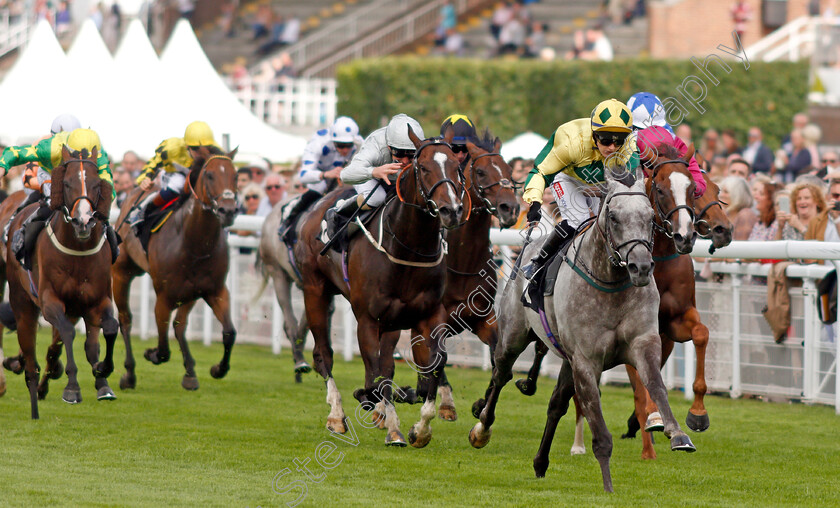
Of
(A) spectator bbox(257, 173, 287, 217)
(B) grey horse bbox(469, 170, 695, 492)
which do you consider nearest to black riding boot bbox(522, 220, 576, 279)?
(B) grey horse bbox(469, 170, 695, 492)

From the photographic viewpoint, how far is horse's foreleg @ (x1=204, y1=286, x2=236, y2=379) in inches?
407

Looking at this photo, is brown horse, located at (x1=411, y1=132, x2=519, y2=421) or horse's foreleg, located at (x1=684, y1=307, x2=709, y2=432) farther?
brown horse, located at (x1=411, y1=132, x2=519, y2=421)

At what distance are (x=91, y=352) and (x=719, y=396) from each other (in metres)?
4.87

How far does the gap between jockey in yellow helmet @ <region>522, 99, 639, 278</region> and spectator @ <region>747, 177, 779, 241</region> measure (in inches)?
129

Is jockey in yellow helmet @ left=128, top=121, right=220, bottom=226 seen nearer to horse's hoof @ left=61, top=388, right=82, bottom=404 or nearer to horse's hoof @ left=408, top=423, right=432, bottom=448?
horse's hoof @ left=61, top=388, right=82, bottom=404

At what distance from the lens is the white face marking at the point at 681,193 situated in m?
7.02

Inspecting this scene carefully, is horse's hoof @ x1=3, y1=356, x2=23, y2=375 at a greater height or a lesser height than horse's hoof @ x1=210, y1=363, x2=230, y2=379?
greater

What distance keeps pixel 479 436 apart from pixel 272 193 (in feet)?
21.9

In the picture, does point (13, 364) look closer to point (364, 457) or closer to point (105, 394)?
point (105, 394)

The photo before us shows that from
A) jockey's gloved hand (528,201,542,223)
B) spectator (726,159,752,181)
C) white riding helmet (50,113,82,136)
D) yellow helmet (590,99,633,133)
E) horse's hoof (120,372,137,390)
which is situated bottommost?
horse's hoof (120,372,137,390)

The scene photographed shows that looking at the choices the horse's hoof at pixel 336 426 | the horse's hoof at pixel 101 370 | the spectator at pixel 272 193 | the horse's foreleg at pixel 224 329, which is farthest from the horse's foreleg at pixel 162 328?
the spectator at pixel 272 193

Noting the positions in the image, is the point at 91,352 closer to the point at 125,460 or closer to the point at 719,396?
the point at 125,460

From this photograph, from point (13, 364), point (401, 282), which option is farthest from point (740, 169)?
point (13, 364)

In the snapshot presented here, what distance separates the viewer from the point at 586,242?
6680 mm
